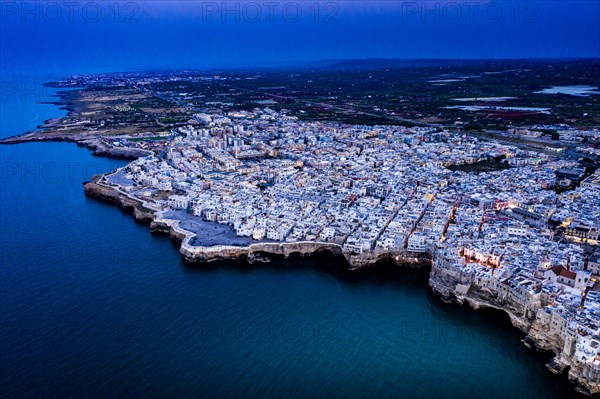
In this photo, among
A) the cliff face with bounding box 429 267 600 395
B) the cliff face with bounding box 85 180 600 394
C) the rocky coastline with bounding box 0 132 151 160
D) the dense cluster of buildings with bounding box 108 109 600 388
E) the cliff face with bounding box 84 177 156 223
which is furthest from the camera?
the rocky coastline with bounding box 0 132 151 160

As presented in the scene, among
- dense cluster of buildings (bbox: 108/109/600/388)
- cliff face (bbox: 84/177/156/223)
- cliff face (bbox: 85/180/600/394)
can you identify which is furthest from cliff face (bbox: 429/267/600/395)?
cliff face (bbox: 84/177/156/223)

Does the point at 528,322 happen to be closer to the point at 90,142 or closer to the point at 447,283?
the point at 447,283

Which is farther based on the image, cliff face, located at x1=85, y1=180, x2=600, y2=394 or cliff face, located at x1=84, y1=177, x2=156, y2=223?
cliff face, located at x1=84, y1=177, x2=156, y2=223

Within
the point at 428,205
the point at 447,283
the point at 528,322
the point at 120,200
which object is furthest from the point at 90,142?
the point at 528,322

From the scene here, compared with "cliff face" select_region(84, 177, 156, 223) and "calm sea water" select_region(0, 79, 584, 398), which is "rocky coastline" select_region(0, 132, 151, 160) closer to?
"cliff face" select_region(84, 177, 156, 223)

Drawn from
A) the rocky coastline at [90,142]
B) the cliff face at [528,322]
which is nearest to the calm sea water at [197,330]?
the cliff face at [528,322]

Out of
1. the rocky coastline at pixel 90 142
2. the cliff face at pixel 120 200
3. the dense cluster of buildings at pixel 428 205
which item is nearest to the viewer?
the dense cluster of buildings at pixel 428 205

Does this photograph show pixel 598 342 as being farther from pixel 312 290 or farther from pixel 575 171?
pixel 575 171

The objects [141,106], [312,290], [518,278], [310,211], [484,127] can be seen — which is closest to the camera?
[518,278]

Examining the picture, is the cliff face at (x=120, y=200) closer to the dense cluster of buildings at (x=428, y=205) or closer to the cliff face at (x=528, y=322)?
the dense cluster of buildings at (x=428, y=205)

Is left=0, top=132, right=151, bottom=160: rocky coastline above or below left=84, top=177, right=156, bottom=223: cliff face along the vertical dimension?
above

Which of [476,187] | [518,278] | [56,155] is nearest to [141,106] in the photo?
[56,155]
